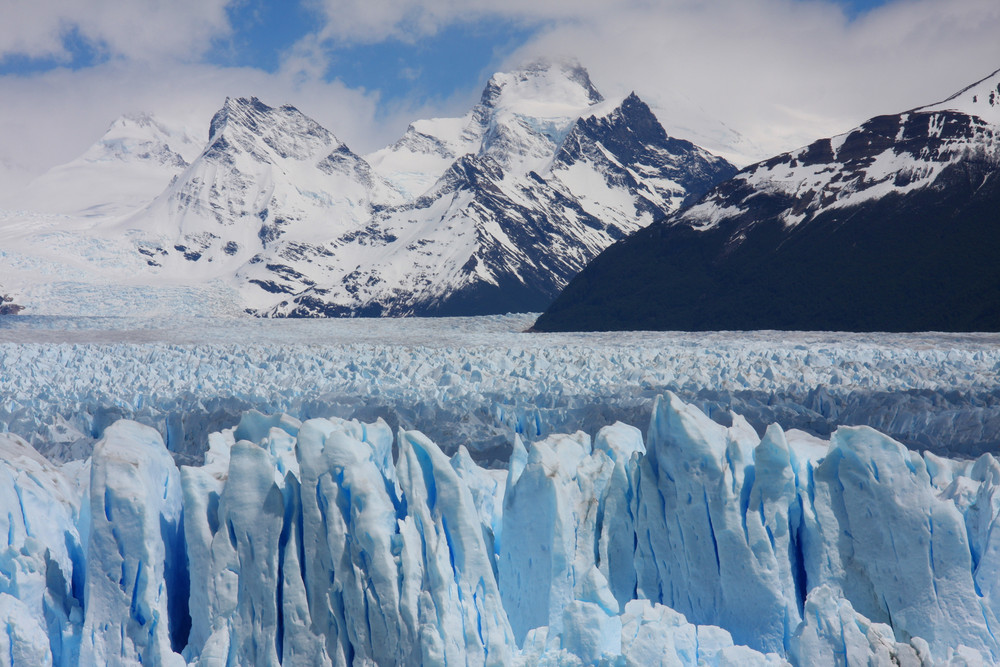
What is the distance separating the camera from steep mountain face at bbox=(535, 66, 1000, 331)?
108 ft

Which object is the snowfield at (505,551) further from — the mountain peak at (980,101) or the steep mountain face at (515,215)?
the steep mountain face at (515,215)

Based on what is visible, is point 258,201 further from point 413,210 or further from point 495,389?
point 495,389

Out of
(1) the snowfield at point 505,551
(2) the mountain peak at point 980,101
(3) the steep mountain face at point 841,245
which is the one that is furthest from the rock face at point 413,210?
(1) the snowfield at point 505,551

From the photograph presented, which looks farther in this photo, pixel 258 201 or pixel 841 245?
pixel 258 201

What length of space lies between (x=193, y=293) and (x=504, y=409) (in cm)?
7545

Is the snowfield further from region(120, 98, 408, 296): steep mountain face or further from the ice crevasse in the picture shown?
region(120, 98, 408, 296): steep mountain face

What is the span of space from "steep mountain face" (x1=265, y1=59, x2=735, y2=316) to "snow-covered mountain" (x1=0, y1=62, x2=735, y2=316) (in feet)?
0.93

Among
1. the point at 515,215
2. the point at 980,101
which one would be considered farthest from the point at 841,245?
the point at 515,215

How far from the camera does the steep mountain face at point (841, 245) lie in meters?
32.8

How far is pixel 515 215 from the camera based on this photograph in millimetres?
110438

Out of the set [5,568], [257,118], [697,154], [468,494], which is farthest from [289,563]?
[257,118]

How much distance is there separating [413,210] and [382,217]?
5.56 metres

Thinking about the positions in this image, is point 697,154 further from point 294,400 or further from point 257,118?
point 294,400

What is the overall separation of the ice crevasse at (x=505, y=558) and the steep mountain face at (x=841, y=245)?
2491 cm
